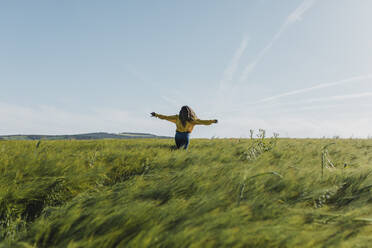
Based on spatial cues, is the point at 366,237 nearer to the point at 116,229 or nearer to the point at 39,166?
the point at 116,229

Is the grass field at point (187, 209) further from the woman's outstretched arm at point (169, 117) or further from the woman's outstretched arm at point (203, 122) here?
the woman's outstretched arm at point (169, 117)

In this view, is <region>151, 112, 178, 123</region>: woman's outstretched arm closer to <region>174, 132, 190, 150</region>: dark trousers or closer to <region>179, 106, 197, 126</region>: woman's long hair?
<region>179, 106, 197, 126</region>: woman's long hair

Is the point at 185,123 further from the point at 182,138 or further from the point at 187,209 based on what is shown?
the point at 187,209

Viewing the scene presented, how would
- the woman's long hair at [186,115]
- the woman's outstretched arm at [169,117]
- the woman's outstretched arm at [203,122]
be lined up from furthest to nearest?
the woman's outstretched arm at [169,117]
the woman's long hair at [186,115]
the woman's outstretched arm at [203,122]

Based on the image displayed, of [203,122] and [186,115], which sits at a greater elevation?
[186,115]

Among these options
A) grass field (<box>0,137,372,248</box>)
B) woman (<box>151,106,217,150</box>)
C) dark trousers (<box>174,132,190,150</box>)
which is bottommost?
grass field (<box>0,137,372,248</box>)

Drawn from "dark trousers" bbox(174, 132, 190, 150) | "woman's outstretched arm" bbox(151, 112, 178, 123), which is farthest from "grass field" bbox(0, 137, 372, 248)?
"woman's outstretched arm" bbox(151, 112, 178, 123)

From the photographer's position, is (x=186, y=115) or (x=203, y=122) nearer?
(x=203, y=122)

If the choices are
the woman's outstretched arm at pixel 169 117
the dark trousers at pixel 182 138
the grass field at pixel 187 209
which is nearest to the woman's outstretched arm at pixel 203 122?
the dark trousers at pixel 182 138

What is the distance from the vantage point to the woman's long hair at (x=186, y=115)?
6566 mm

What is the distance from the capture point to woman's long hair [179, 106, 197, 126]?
21.5 feet

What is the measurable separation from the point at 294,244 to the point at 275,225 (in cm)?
16

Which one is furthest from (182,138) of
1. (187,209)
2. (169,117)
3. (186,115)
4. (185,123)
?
(187,209)

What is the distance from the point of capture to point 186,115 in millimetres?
6566
